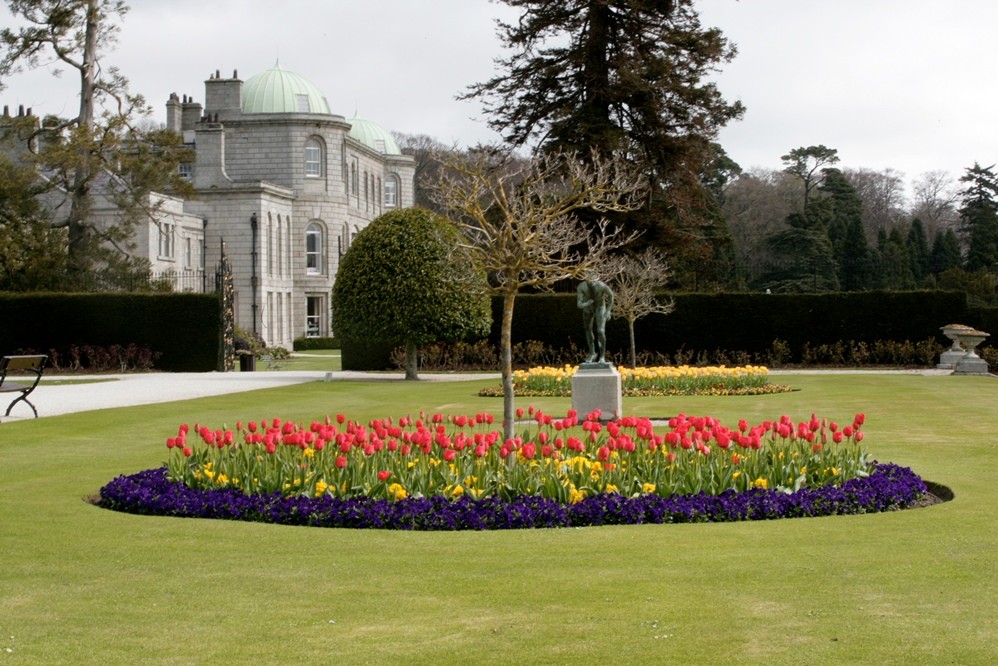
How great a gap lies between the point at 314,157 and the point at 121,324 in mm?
32946

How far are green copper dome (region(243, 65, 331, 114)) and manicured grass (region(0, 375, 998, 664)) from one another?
59.6 meters

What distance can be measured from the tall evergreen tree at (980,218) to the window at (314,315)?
1329 inches

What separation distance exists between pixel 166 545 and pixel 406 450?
222cm

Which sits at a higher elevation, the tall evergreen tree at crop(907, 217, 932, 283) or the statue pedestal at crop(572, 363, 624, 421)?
the tall evergreen tree at crop(907, 217, 932, 283)

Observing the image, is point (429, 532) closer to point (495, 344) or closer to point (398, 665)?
point (398, 665)

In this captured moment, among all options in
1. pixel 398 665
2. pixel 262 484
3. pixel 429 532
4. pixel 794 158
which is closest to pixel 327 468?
pixel 262 484

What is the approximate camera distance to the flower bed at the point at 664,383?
24750mm

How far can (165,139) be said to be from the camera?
136 ft

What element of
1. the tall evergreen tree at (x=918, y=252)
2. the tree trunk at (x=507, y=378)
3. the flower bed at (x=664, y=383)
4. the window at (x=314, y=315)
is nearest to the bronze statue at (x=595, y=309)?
the flower bed at (x=664, y=383)

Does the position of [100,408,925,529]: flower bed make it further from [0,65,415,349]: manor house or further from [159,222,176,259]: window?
[0,65,415,349]: manor house

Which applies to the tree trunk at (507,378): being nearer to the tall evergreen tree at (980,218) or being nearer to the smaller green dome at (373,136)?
the tall evergreen tree at (980,218)

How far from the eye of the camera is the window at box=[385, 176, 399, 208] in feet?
270

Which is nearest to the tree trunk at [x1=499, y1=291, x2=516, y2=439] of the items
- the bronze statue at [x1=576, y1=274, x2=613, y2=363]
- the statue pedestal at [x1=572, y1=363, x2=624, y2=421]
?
the statue pedestal at [x1=572, y1=363, x2=624, y2=421]

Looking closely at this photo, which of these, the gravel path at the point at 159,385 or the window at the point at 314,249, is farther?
the window at the point at 314,249
